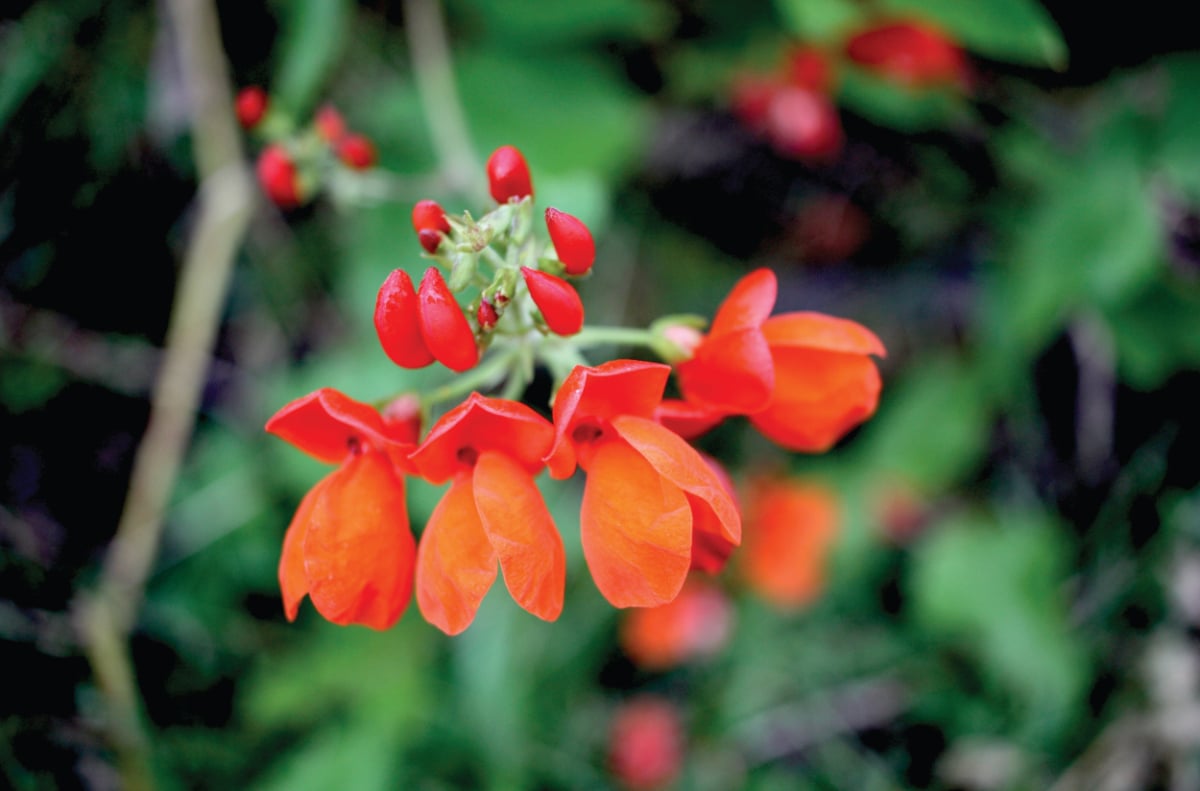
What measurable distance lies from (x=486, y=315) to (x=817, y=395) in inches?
20.0

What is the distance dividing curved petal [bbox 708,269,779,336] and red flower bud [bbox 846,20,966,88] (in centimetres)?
160

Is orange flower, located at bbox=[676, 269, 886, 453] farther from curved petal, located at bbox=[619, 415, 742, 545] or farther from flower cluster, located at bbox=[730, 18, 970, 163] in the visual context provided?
flower cluster, located at bbox=[730, 18, 970, 163]

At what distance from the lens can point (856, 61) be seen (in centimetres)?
256

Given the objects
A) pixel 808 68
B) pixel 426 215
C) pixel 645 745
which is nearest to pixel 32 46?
pixel 426 215

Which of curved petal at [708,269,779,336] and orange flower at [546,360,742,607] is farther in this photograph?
curved petal at [708,269,779,336]

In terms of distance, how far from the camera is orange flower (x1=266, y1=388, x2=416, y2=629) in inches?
39.7

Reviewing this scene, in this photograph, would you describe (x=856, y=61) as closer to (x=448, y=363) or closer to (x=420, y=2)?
(x=420, y=2)

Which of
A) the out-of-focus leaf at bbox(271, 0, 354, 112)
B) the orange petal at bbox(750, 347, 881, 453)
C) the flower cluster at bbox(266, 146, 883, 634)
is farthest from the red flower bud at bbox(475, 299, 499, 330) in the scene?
the out-of-focus leaf at bbox(271, 0, 354, 112)

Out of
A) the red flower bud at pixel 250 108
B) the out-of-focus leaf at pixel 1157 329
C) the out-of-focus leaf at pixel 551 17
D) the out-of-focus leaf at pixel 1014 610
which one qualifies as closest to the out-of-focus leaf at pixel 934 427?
the out-of-focus leaf at pixel 1014 610

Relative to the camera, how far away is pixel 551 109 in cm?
244

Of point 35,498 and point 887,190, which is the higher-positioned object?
point 887,190

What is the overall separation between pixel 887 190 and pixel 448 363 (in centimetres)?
244

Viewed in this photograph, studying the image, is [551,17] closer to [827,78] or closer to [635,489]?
[827,78]

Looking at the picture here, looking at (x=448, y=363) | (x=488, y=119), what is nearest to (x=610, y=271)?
(x=488, y=119)
